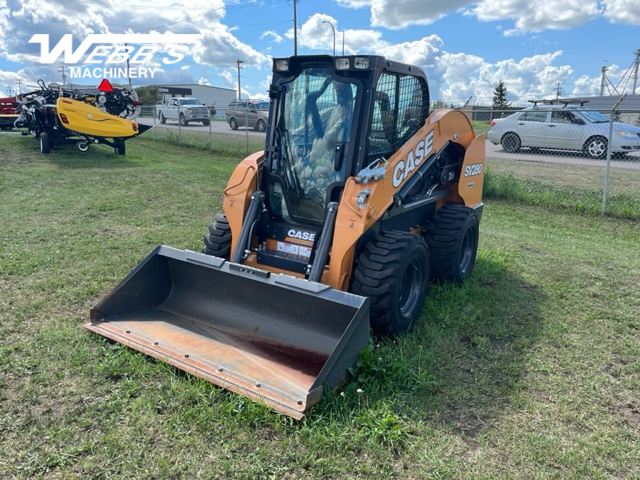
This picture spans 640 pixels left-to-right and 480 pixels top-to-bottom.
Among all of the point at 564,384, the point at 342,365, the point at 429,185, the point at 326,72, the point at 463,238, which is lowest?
the point at 564,384

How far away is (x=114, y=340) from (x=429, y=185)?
331 centimetres

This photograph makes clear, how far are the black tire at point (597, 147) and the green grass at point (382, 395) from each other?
883cm

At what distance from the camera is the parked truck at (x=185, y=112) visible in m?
28.3

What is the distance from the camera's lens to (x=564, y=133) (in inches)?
583

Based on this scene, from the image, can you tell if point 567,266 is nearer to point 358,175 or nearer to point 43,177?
point 358,175

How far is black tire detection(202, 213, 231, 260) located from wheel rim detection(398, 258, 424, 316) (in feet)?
5.22

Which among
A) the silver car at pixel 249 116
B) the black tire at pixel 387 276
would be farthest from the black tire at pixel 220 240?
the silver car at pixel 249 116

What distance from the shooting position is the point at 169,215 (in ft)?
27.7

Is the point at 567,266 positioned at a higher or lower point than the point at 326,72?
lower

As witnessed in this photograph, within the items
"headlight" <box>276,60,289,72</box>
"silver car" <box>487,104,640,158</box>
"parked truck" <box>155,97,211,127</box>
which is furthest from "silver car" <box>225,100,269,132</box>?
"headlight" <box>276,60,289,72</box>

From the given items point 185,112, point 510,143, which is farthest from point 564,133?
point 185,112

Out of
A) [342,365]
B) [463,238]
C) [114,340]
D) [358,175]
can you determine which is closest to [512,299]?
[463,238]

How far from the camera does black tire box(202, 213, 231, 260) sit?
4.88 meters

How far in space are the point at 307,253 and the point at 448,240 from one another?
1.59 metres
